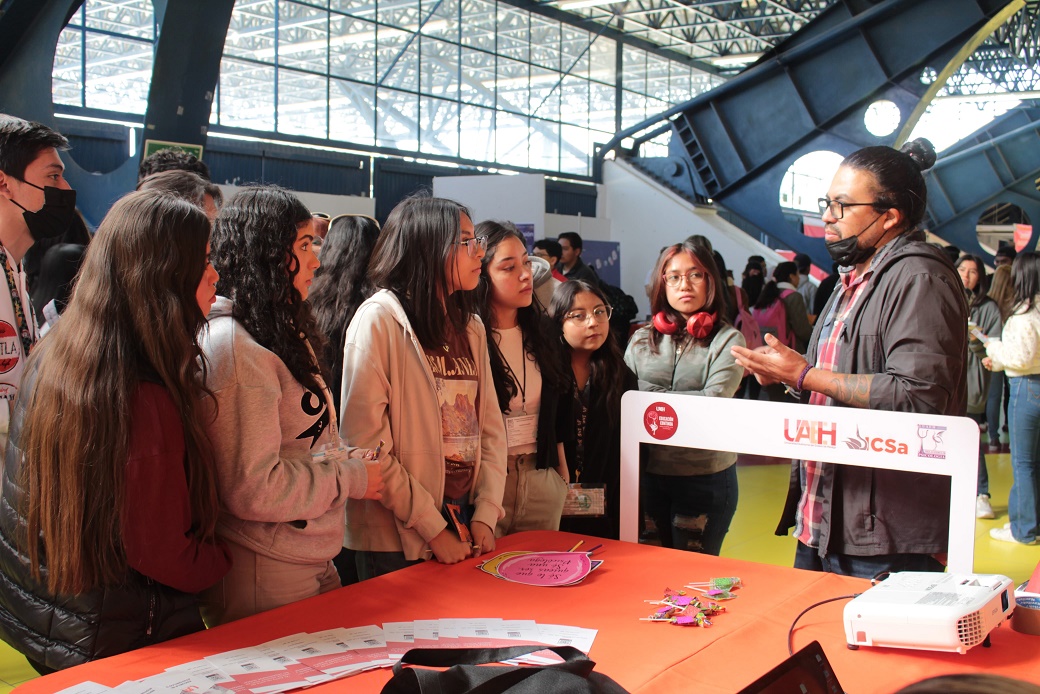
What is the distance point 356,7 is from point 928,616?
14.0 m

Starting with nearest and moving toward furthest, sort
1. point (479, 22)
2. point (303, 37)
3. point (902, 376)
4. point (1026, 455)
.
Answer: point (902, 376) → point (1026, 455) → point (303, 37) → point (479, 22)

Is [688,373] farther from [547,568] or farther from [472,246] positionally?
[547,568]

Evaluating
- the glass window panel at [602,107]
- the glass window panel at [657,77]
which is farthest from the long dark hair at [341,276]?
the glass window panel at [657,77]

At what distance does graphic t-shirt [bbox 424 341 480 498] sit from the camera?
89.3 inches

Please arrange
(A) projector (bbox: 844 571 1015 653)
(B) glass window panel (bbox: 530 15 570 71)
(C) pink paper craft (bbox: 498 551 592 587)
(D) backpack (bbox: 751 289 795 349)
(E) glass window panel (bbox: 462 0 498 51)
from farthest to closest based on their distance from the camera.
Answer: (B) glass window panel (bbox: 530 15 570 71) → (E) glass window panel (bbox: 462 0 498 51) → (D) backpack (bbox: 751 289 795 349) → (C) pink paper craft (bbox: 498 551 592 587) → (A) projector (bbox: 844 571 1015 653)

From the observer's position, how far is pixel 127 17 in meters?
11.6

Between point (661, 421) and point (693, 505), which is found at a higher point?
point (661, 421)

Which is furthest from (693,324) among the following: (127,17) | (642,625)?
(127,17)

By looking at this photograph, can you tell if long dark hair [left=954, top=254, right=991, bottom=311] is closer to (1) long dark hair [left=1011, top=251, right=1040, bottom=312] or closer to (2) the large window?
(1) long dark hair [left=1011, top=251, right=1040, bottom=312]

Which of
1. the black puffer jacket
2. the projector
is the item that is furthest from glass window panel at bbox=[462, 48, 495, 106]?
the projector

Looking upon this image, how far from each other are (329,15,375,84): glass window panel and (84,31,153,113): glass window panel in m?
2.82

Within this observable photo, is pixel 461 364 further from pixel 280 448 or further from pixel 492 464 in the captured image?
pixel 280 448

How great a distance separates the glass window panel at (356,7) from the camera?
13.6 metres

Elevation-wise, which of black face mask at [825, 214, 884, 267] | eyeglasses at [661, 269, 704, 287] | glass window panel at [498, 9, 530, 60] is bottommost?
eyeglasses at [661, 269, 704, 287]
